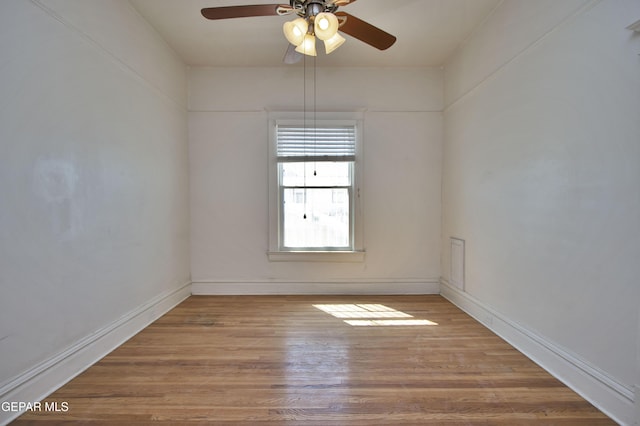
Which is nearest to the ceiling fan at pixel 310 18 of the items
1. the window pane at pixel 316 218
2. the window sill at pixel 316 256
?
the window pane at pixel 316 218

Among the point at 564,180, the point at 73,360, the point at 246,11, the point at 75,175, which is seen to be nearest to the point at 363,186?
the point at 564,180

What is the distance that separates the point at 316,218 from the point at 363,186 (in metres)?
0.76

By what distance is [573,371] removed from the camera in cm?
184

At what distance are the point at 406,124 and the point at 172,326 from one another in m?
3.61

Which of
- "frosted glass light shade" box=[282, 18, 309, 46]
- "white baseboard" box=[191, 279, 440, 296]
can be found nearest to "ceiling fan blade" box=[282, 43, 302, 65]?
"frosted glass light shade" box=[282, 18, 309, 46]

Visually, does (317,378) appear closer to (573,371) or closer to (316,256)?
(573,371)

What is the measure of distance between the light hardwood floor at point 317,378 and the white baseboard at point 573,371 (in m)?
0.06

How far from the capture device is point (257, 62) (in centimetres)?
358

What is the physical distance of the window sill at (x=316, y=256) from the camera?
12.3 feet

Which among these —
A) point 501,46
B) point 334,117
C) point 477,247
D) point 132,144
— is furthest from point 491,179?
point 132,144

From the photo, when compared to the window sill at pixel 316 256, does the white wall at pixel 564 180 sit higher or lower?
higher

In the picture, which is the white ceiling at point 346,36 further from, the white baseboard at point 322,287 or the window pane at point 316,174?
the white baseboard at point 322,287

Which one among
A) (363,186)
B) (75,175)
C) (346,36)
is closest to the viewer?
(75,175)

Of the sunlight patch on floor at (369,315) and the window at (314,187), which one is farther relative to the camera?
the window at (314,187)
